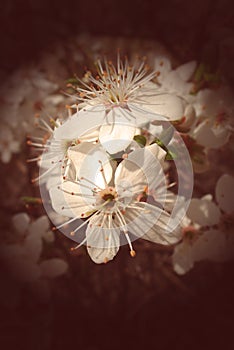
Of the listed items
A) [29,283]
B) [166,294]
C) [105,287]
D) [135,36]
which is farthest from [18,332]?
[135,36]

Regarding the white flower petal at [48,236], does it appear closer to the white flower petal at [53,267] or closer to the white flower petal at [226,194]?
the white flower petal at [53,267]

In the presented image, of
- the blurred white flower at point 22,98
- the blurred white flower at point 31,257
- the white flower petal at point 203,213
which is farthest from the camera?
the blurred white flower at point 22,98

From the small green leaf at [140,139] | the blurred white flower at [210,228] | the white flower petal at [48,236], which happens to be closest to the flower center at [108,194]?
the small green leaf at [140,139]

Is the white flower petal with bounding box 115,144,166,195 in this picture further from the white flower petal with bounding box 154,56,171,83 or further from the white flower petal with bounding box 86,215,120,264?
the white flower petal with bounding box 154,56,171,83

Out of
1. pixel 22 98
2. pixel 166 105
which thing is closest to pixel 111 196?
pixel 166 105

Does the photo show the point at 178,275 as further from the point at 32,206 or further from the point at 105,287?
the point at 32,206

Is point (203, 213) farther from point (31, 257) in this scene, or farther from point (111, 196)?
point (31, 257)
